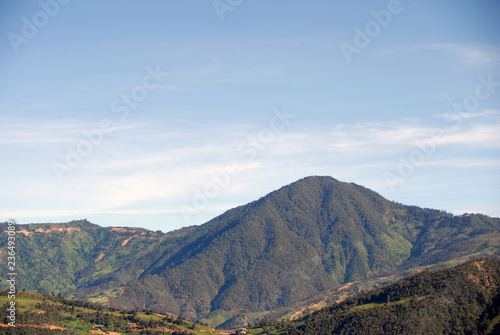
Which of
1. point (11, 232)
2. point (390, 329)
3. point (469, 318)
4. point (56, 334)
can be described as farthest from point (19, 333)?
point (469, 318)

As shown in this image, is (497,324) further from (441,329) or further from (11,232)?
(11,232)

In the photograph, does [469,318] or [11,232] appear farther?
[469,318]

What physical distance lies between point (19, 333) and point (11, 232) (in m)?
53.2

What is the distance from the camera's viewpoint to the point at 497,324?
194125 millimetres

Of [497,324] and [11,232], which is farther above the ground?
[11,232]

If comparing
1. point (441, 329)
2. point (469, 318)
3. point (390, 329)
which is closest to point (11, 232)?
point (390, 329)

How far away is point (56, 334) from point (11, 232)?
5886 centimetres

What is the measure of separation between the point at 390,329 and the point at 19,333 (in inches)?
5526

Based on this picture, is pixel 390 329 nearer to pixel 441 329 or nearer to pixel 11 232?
pixel 441 329

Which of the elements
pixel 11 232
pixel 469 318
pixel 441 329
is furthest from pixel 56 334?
pixel 469 318

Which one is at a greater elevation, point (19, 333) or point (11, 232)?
point (11, 232)

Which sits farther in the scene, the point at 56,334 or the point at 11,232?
the point at 56,334

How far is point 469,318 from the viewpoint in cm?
19975

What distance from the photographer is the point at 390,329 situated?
199m
